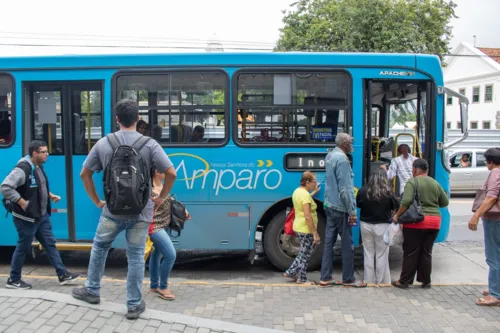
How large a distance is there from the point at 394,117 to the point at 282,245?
3284mm

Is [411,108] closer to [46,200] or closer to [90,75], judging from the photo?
[90,75]

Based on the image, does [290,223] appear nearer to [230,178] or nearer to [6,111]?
[230,178]

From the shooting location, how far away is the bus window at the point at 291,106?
673cm

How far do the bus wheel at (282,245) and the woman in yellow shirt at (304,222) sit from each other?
0.67 meters

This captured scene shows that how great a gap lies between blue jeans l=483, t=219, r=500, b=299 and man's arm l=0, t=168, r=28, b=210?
5.15 meters

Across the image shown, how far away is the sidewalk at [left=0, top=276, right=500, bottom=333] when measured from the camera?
4348 mm

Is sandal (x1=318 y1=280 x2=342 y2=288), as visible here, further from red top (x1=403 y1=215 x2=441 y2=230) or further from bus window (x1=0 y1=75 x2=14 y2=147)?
bus window (x1=0 y1=75 x2=14 y2=147)

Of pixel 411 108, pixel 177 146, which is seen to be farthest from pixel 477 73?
pixel 177 146

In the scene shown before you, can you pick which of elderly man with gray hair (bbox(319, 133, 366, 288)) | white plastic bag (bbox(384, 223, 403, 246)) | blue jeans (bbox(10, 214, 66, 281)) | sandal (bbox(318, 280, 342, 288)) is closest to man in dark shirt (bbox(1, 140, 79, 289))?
blue jeans (bbox(10, 214, 66, 281))

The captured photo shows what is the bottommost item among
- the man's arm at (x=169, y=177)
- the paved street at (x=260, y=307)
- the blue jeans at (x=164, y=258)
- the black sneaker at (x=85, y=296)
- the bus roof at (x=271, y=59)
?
the paved street at (x=260, y=307)

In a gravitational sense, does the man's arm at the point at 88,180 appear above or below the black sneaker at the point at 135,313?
above

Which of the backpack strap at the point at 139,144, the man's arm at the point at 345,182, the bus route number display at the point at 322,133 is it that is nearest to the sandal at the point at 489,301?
the man's arm at the point at 345,182

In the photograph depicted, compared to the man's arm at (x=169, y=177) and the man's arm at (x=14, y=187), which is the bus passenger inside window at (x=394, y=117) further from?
the man's arm at (x=14, y=187)

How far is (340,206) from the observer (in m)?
5.86
